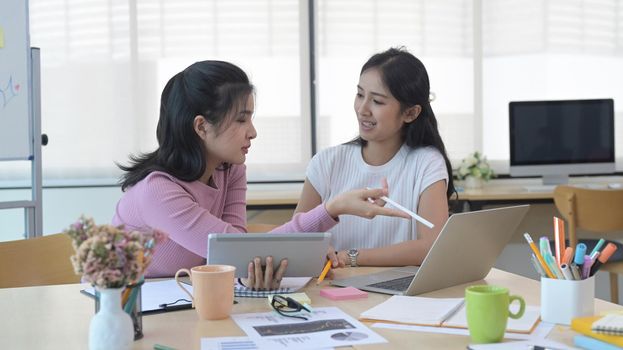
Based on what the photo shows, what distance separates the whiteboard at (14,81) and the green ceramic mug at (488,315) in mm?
2430

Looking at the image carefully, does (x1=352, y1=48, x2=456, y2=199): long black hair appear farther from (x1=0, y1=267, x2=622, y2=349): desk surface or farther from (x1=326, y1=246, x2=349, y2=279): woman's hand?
(x1=0, y1=267, x2=622, y2=349): desk surface

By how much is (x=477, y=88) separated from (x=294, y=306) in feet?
11.0

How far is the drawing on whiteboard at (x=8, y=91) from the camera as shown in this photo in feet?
9.95

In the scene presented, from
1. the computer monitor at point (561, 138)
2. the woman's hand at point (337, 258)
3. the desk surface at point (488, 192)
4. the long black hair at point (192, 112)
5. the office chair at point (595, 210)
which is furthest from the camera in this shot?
the computer monitor at point (561, 138)

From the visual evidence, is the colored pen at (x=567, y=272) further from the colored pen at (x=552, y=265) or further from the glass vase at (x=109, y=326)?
the glass vase at (x=109, y=326)

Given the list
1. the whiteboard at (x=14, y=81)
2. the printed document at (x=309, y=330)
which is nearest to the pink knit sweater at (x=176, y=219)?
the printed document at (x=309, y=330)

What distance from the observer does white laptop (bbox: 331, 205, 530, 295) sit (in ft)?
4.79

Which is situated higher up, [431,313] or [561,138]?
[561,138]

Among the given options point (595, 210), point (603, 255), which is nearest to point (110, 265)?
point (603, 255)

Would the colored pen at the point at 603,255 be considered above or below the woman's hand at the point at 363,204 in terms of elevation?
below

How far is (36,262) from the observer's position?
2035 millimetres

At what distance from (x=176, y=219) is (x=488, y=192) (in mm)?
2486

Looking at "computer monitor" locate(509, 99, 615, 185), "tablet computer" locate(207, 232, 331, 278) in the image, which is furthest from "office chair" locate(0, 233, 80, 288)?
"computer monitor" locate(509, 99, 615, 185)

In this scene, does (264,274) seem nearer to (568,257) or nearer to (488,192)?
(568,257)
